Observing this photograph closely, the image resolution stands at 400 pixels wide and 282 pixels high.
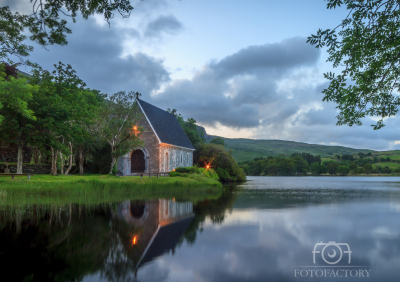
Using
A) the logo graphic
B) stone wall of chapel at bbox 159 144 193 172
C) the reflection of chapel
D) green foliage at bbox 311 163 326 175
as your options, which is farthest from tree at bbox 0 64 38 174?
green foliage at bbox 311 163 326 175

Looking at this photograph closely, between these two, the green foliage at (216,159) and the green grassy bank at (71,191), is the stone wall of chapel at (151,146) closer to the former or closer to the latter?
the green grassy bank at (71,191)

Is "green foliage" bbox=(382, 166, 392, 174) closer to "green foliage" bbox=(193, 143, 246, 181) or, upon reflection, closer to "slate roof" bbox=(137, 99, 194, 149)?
"green foliage" bbox=(193, 143, 246, 181)

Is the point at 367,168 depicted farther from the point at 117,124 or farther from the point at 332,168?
the point at 117,124

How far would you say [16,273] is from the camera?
198 inches

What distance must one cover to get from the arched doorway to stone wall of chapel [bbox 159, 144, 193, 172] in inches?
106

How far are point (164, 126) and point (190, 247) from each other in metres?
33.1

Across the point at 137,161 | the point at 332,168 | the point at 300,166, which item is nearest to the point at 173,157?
the point at 137,161

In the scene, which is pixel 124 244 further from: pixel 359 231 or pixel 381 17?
pixel 381 17

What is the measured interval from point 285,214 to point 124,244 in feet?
27.3

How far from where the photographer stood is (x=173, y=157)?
1497 inches

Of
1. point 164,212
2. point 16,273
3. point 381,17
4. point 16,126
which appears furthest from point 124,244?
point 16,126

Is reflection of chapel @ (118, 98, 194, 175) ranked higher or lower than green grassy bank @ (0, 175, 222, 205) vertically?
higher

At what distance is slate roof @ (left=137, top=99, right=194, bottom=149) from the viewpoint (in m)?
35.4

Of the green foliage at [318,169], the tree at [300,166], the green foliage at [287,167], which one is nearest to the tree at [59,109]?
the green foliage at [287,167]
